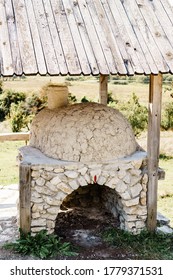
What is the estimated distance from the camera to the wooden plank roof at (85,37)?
6.45 meters

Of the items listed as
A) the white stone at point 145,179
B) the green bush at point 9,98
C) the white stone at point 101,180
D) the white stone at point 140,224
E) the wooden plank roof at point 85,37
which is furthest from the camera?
the green bush at point 9,98

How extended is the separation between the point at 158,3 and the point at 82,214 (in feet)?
14.0

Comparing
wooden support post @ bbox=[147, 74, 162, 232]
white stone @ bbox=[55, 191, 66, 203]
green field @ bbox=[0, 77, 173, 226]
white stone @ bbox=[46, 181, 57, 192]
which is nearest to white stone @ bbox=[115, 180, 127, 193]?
wooden support post @ bbox=[147, 74, 162, 232]

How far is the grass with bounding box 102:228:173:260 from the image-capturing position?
23.2 feet

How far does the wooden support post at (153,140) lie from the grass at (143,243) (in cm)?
24

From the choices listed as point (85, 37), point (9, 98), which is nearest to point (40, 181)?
point (85, 37)

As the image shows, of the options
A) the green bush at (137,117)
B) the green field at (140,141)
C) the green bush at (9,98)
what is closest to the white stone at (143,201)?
the green field at (140,141)

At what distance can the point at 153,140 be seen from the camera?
Answer: 7367 millimetres

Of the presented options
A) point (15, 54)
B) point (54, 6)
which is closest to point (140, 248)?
point (15, 54)

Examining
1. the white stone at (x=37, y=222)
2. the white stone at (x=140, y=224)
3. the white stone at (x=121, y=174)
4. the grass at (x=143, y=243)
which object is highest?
the white stone at (x=121, y=174)

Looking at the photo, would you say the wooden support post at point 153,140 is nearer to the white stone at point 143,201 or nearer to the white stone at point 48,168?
the white stone at point 143,201

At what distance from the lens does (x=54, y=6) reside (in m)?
7.43
